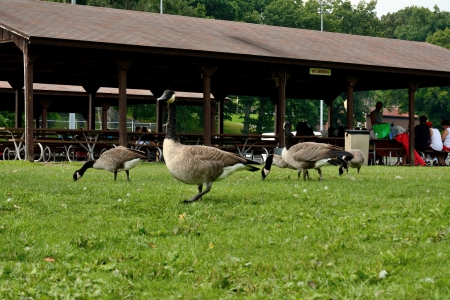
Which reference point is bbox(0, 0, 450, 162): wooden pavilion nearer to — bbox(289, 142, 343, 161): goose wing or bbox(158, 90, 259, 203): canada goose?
bbox(289, 142, 343, 161): goose wing

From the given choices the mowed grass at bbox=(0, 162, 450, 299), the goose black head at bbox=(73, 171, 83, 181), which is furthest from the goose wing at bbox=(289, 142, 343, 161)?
the goose black head at bbox=(73, 171, 83, 181)

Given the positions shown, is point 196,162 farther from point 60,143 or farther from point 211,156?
point 60,143

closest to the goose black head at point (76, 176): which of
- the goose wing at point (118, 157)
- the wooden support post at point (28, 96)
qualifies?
the goose wing at point (118, 157)

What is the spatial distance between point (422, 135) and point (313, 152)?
15.6 metres

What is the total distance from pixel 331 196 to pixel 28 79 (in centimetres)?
1350

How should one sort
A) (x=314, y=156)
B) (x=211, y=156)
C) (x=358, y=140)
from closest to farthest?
(x=211, y=156) < (x=314, y=156) < (x=358, y=140)

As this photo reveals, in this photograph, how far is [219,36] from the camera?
92.2 ft

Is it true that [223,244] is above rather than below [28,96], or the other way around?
below

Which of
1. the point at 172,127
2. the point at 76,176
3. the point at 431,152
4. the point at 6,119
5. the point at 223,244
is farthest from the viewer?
the point at 6,119

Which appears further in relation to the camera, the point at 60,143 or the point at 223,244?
the point at 60,143

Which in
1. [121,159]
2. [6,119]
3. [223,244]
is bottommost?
[223,244]

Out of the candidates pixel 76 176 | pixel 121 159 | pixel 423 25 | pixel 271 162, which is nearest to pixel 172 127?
pixel 121 159

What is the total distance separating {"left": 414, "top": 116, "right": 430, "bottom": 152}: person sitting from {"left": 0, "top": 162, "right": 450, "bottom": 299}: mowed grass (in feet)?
56.3

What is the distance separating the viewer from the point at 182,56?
25.7 metres
